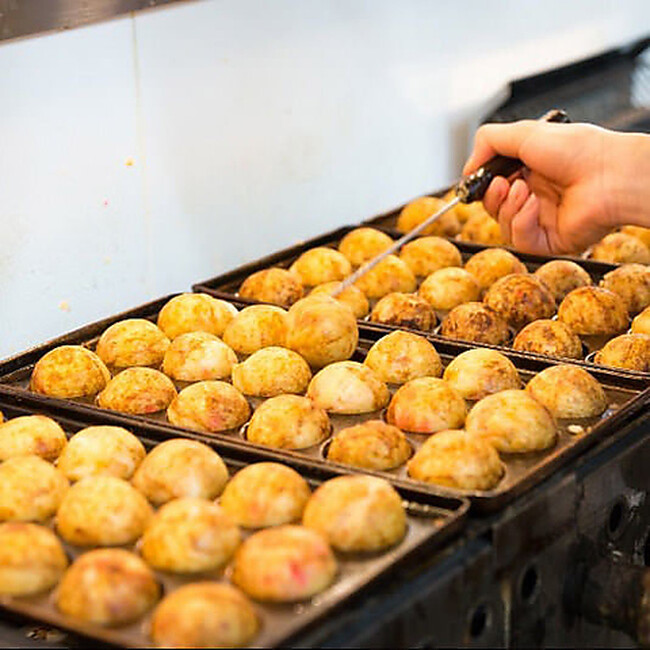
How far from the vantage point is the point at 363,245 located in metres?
2.83

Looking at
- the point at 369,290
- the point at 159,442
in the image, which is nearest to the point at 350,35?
the point at 369,290

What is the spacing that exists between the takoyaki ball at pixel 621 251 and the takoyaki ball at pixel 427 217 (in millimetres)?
334

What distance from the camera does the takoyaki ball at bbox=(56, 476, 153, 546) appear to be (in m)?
1.67

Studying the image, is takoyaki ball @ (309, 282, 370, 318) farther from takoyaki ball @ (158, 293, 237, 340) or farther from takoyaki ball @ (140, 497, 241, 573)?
takoyaki ball @ (140, 497, 241, 573)

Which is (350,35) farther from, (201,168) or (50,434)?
(50,434)

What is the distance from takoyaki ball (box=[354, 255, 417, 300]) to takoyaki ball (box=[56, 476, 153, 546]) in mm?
1024

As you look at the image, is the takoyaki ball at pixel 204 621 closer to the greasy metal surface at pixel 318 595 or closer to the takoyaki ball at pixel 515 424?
the greasy metal surface at pixel 318 595

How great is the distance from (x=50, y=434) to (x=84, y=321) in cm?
74

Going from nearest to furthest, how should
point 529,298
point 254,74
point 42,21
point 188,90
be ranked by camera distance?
point 42,21
point 529,298
point 188,90
point 254,74

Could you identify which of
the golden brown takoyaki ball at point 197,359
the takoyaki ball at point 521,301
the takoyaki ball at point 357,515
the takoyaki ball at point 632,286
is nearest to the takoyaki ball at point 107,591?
the takoyaki ball at point 357,515

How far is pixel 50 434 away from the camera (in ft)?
6.35

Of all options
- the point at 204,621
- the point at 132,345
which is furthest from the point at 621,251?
the point at 204,621

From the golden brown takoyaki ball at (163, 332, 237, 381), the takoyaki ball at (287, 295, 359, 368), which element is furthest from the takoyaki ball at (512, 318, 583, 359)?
the golden brown takoyaki ball at (163, 332, 237, 381)

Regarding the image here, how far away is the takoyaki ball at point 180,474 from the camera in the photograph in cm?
178
